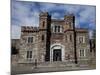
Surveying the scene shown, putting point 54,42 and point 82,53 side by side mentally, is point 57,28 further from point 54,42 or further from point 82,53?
point 82,53

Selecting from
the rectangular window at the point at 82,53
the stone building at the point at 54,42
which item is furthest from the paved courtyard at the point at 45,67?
the rectangular window at the point at 82,53

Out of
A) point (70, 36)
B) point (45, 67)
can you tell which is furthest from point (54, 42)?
point (45, 67)

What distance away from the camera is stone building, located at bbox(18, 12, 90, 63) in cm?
265

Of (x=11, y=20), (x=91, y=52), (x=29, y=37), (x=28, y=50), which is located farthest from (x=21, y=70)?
(x=91, y=52)

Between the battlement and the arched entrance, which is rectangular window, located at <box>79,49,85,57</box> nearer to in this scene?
the arched entrance

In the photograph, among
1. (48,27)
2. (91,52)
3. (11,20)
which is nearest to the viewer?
(11,20)

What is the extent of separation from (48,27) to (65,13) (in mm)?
322

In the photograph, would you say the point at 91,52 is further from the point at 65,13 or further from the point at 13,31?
the point at 13,31

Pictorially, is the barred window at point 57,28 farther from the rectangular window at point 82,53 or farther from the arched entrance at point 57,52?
the rectangular window at point 82,53

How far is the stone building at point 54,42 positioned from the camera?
265 centimetres

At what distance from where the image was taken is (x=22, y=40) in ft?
8.59

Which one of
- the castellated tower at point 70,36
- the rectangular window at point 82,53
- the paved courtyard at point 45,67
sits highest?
the castellated tower at point 70,36

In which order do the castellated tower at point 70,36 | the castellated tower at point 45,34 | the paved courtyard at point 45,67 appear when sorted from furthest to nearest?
the castellated tower at point 70,36 < the castellated tower at point 45,34 < the paved courtyard at point 45,67

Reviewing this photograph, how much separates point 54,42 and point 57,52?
0.15m
